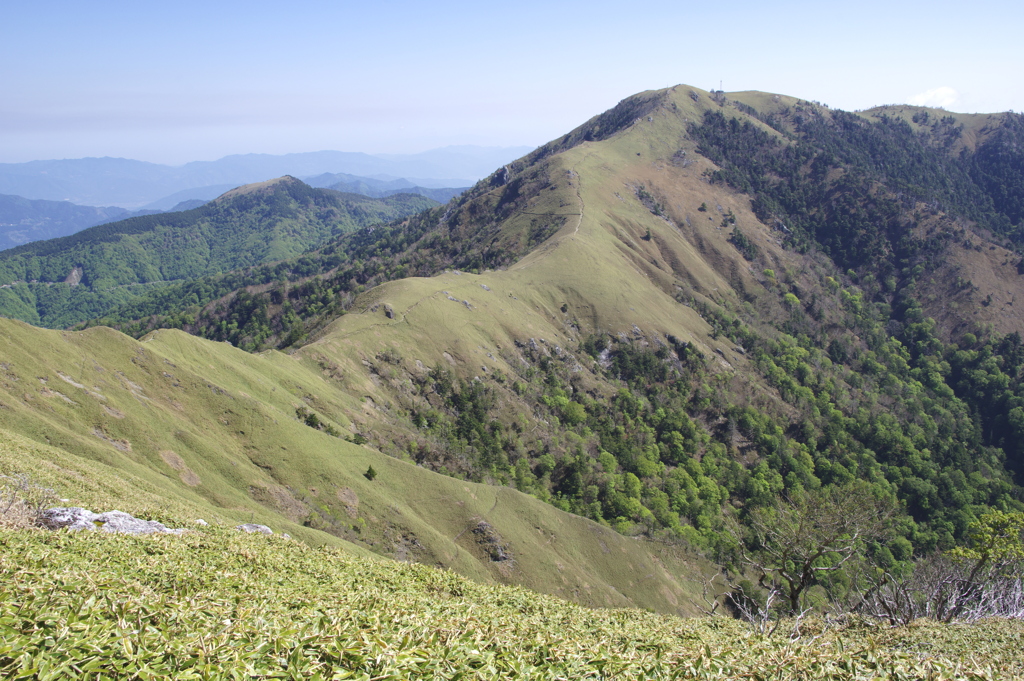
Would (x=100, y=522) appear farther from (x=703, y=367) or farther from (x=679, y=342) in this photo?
(x=703, y=367)

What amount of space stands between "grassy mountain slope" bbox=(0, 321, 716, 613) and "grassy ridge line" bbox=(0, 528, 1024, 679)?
46.0 feet

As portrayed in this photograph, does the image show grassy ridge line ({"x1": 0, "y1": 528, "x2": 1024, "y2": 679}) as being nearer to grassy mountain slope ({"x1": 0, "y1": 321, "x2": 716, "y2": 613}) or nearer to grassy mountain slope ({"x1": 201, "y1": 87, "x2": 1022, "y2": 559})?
grassy mountain slope ({"x1": 0, "y1": 321, "x2": 716, "y2": 613})

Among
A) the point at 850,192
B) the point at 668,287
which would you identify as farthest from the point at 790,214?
the point at 668,287

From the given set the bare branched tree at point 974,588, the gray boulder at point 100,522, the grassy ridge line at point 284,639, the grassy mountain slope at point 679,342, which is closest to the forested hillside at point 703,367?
the bare branched tree at point 974,588

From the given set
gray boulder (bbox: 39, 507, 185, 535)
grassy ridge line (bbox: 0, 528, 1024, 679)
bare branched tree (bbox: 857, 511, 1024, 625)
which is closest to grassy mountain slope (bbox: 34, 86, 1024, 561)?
gray boulder (bbox: 39, 507, 185, 535)

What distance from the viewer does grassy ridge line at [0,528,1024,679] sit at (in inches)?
308

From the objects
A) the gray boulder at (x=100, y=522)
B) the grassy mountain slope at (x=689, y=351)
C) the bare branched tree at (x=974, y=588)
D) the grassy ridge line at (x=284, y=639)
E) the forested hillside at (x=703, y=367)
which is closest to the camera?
the grassy ridge line at (x=284, y=639)

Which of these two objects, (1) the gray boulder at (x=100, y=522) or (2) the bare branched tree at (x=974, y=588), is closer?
(1) the gray boulder at (x=100, y=522)

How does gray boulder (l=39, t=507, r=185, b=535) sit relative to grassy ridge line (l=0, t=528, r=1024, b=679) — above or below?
below

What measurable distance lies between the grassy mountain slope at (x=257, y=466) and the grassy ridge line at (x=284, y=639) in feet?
46.0

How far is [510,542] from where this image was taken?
51094 millimetres

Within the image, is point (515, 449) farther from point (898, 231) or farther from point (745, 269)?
point (898, 231)

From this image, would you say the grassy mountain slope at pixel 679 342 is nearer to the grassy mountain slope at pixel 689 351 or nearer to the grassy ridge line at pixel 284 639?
the grassy mountain slope at pixel 689 351

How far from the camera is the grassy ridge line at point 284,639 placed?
782 centimetres
